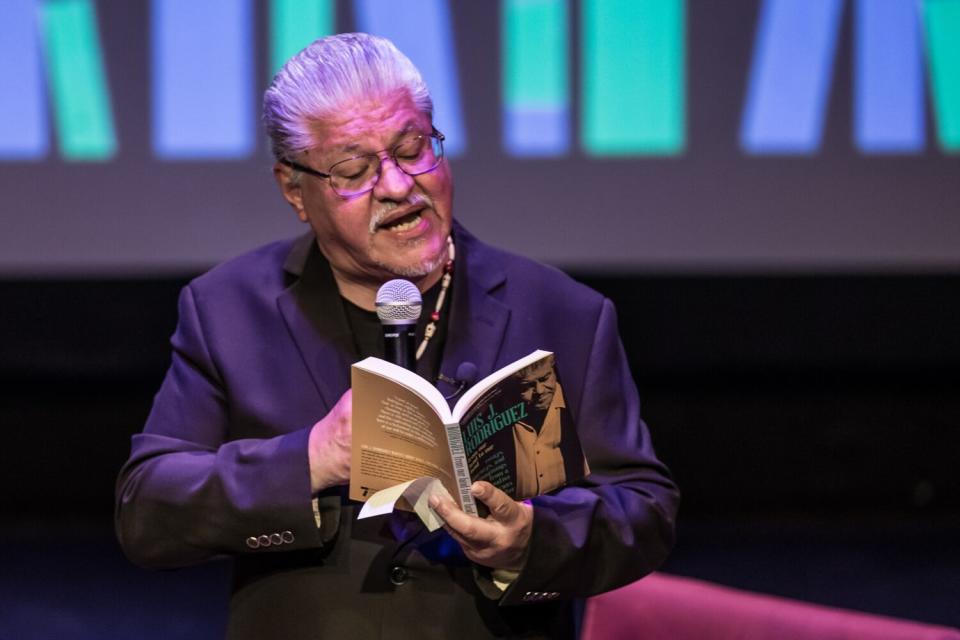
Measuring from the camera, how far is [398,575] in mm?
1849

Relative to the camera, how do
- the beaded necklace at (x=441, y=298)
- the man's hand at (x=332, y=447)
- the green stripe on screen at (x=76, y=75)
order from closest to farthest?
the man's hand at (x=332, y=447) < the beaded necklace at (x=441, y=298) < the green stripe on screen at (x=76, y=75)

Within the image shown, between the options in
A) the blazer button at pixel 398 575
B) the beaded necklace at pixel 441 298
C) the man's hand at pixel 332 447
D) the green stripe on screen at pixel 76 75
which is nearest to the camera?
the man's hand at pixel 332 447

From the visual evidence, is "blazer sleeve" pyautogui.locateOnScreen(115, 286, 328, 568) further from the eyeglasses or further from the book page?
the eyeglasses

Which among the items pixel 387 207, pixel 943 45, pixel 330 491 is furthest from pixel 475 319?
pixel 943 45

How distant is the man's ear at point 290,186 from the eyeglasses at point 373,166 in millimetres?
109

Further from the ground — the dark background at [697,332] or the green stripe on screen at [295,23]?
the green stripe on screen at [295,23]

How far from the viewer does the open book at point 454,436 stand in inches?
62.8

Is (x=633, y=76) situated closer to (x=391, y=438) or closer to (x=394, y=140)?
(x=394, y=140)

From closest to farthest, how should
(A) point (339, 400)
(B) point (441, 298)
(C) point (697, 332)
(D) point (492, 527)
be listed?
(D) point (492, 527), (A) point (339, 400), (B) point (441, 298), (C) point (697, 332)

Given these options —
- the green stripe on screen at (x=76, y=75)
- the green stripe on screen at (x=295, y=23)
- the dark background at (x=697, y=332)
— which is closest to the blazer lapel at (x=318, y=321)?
the dark background at (x=697, y=332)

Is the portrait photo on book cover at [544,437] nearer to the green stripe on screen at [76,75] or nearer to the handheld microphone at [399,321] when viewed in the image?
the handheld microphone at [399,321]

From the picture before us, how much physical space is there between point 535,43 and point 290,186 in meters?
2.64

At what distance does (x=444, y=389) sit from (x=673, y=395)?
11.3ft

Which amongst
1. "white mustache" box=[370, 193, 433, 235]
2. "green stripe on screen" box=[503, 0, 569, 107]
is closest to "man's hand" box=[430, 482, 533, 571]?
"white mustache" box=[370, 193, 433, 235]
